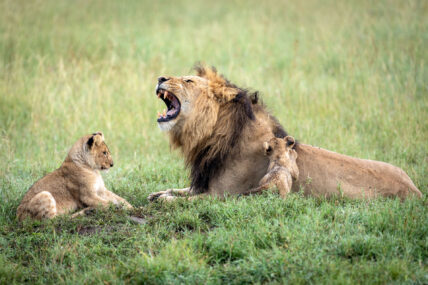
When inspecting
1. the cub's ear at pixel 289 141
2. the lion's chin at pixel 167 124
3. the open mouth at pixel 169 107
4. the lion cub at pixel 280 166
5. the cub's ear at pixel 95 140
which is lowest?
the lion cub at pixel 280 166

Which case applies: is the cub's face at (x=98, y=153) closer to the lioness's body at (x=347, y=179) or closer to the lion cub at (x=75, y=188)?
the lion cub at (x=75, y=188)

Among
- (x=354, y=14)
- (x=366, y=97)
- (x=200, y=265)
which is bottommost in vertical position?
(x=200, y=265)

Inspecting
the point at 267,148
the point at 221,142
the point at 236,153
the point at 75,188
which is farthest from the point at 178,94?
the point at 75,188

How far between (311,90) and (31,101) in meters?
4.45

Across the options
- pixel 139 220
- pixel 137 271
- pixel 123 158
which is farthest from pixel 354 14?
pixel 137 271

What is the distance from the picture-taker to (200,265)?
12.2 ft

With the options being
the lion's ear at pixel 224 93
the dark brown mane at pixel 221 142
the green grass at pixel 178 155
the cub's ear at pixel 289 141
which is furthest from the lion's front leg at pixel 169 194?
the cub's ear at pixel 289 141

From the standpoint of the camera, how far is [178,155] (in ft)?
17.9

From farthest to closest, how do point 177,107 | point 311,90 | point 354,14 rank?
point 354,14 < point 311,90 < point 177,107

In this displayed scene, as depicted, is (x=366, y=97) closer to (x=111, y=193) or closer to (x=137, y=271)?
(x=111, y=193)

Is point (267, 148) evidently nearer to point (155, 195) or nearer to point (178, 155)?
point (178, 155)

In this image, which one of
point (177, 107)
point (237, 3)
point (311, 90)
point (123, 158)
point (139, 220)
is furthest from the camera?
point (237, 3)

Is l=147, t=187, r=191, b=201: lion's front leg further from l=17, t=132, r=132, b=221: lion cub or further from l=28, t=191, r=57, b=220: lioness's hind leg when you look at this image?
l=28, t=191, r=57, b=220: lioness's hind leg

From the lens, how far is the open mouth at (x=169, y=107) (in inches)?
205
